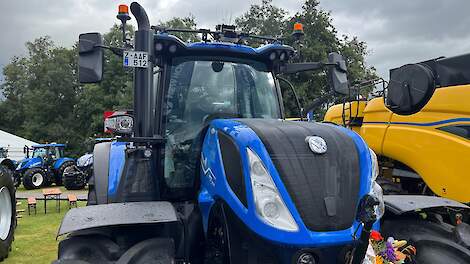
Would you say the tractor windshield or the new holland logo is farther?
the tractor windshield

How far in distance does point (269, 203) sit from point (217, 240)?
0.71m

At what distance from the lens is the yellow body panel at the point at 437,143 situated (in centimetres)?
460

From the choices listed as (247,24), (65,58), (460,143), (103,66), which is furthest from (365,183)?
(65,58)

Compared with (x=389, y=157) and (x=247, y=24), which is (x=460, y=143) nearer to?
(x=389, y=157)

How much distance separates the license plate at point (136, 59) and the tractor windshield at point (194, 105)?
1.77 ft

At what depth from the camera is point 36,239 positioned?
26.5ft

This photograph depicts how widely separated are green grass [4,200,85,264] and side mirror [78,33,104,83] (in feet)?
14.2

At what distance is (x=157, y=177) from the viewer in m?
3.69

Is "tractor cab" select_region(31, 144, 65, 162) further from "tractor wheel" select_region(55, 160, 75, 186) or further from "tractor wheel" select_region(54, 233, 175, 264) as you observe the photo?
"tractor wheel" select_region(54, 233, 175, 264)

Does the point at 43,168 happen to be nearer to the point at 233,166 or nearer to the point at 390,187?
the point at 390,187

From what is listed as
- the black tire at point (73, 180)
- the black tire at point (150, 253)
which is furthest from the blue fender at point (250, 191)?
the black tire at point (73, 180)

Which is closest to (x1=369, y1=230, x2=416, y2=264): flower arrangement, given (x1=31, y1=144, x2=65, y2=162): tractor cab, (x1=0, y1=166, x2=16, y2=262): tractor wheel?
(x1=0, y1=166, x2=16, y2=262): tractor wheel

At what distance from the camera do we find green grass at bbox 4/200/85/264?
6.66 meters

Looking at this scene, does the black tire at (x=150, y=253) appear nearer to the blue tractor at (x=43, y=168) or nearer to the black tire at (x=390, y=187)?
the black tire at (x=390, y=187)
